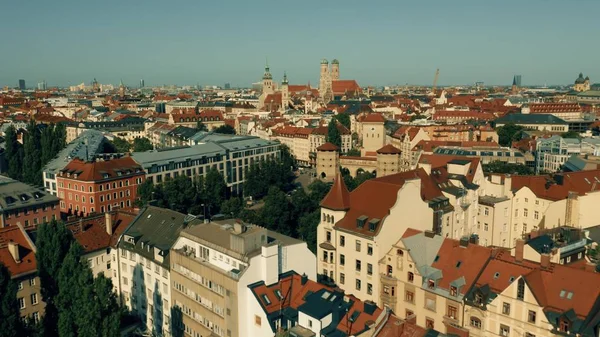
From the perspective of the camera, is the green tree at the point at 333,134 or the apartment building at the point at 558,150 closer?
the apartment building at the point at 558,150

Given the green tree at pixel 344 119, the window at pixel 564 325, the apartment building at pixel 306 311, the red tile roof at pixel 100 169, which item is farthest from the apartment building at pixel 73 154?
the green tree at pixel 344 119

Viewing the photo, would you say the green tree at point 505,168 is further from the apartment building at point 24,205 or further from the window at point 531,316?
the apartment building at point 24,205

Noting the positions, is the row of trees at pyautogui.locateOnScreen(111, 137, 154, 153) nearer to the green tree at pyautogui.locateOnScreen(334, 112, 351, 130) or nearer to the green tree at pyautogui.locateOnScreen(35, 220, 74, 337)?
the green tree at pyautogui.locateOnScreen(334, 112, 351, 130)

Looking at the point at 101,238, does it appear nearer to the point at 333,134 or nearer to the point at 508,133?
the point at 333,134

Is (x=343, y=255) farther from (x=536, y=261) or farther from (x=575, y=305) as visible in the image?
(x=575, y=305)

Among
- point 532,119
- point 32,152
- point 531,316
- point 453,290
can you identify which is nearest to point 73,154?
point 32,152

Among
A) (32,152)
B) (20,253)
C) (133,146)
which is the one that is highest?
(32,152)

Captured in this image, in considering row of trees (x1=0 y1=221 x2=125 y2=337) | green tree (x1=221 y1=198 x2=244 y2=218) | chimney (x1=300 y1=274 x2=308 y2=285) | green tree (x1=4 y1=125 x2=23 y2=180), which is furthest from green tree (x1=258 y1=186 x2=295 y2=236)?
green tree (x1=4 y1=125 x2=23 y2=180)
